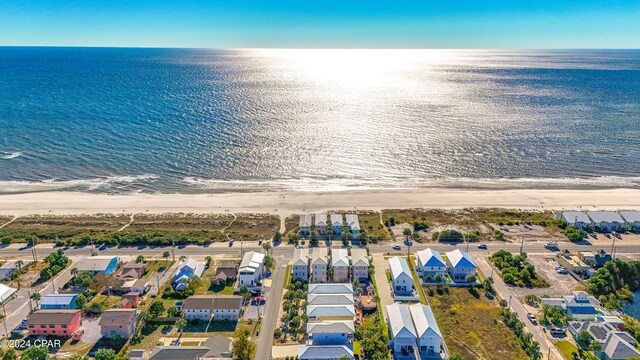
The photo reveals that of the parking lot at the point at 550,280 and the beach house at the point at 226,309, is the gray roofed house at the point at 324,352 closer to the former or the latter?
the beach house at the point at 226,309

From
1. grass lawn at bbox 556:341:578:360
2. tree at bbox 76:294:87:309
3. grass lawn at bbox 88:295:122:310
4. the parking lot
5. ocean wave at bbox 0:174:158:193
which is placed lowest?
grass lawn at bbox 88:295:122:310

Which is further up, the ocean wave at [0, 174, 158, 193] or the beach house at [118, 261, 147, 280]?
the ocean wave at [0, 174, 158, 193]

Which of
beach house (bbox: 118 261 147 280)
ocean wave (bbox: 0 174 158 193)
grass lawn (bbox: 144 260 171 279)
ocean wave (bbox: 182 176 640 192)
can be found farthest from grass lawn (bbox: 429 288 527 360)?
ocean wave (bbox: 0 174 158 193)

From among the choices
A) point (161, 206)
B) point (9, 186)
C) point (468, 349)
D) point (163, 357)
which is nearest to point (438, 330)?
point (468, 349)

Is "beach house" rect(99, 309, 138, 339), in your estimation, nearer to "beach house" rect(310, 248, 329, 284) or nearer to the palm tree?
the palm tree

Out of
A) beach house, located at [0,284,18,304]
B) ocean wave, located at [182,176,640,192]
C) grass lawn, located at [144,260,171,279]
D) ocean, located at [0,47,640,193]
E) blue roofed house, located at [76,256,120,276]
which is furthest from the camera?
ocean, located at [0,47,640,193]

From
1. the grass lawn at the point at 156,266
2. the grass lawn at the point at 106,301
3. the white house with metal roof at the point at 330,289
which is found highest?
the white house with metal roof at the point at 330,289

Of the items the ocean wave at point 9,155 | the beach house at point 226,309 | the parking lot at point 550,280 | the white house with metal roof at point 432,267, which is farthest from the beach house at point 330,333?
the ocean wave at point 9,155
